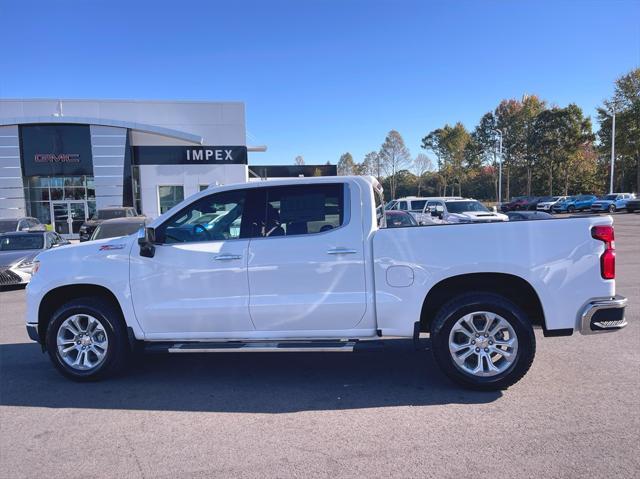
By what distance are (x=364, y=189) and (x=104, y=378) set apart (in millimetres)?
3252

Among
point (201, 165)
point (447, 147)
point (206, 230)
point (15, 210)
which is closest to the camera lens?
point (206, 230)

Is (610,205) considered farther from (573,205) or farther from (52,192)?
(52,192)

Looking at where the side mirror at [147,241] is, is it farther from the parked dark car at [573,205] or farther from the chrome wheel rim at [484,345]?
the parked dark car at [573,205]

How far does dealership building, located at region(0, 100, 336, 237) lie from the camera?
27656 mm

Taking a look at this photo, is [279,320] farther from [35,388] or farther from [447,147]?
[447,147]

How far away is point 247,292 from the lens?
14.4 feet

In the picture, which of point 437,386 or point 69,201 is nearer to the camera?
point 437,386

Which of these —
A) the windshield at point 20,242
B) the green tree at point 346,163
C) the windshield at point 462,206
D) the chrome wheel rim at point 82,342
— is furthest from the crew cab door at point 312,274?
the green tree at point 346,163

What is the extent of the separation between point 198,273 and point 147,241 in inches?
22.6

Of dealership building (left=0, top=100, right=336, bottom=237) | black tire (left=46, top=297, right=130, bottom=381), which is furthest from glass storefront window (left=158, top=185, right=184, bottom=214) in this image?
black tire (left=46, top=297, right=130, bottom=381)

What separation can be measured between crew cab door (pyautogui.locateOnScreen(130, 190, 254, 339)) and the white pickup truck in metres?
0.01

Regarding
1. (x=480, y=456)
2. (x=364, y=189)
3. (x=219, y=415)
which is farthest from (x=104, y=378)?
(x=480, y=456)

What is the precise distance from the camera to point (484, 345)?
13.8ft

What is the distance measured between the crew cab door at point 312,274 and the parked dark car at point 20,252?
771 cm
